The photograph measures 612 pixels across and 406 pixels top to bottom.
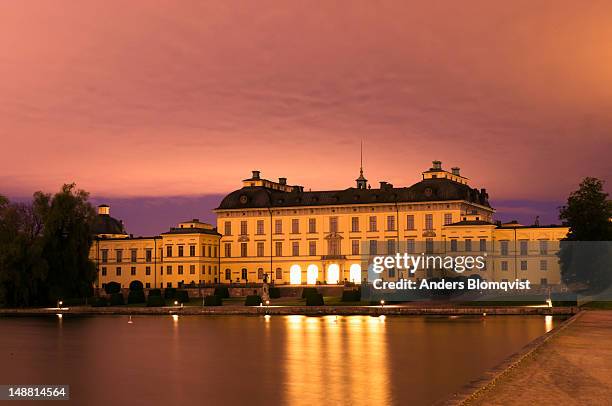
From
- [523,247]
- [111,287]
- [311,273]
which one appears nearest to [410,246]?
[523,247]

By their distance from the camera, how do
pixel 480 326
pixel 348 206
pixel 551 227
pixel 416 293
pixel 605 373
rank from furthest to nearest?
pixel 348 206
pixel 551 227
pixel 416 293
pixel 480 326
pixel 605 373

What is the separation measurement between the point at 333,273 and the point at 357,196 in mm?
8792

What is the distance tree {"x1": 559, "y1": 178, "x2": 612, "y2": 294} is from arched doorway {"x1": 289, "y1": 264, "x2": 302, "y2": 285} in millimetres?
40142

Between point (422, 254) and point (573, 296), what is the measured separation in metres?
31.3

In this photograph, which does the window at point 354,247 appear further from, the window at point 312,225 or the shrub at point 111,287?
the shrub at point 111,287

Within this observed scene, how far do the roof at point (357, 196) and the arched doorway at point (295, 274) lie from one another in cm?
694

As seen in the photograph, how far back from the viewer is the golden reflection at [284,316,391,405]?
19702 mm

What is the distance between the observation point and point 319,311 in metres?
56.2

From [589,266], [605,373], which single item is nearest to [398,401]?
[605,373]

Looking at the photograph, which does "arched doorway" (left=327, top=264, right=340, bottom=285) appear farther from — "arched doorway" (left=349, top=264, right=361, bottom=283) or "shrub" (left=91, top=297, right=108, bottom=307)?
"shrub" (left=91, top=297, right=108, bottom=307)

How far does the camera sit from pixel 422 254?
289 ft

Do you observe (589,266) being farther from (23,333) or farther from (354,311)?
(23,333)

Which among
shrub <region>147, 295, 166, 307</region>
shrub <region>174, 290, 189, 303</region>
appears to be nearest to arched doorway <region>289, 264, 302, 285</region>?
shrub <region>174, 290, 189, 303</region>

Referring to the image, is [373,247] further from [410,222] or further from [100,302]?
[100,302]
